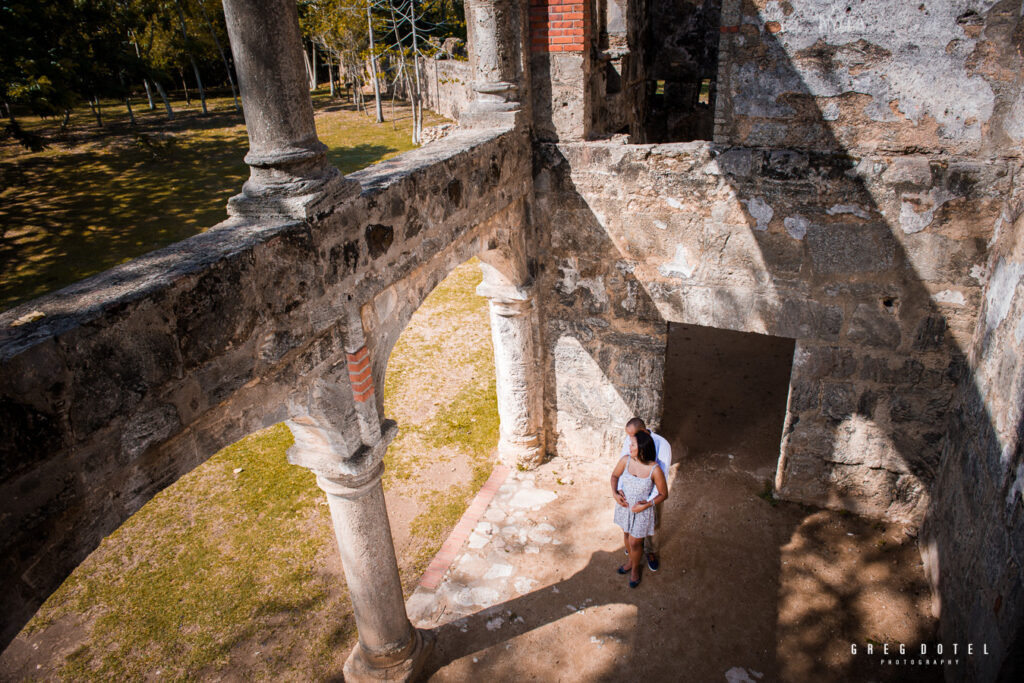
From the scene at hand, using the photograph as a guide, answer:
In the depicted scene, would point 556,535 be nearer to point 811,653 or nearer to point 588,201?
point 811,653

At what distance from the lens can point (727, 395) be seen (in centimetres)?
767

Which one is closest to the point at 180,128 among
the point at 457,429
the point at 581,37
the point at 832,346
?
the point at 457,429

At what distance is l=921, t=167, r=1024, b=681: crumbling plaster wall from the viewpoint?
3.29 m

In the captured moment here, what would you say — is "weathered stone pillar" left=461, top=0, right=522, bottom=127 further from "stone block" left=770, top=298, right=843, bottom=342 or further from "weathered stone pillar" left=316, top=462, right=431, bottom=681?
"weathered stone pillar" left=316, top=462, right=431, bottom=681

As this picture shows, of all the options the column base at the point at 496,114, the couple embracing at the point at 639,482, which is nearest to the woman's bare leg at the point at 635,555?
the couple embracing at the point at 639,482

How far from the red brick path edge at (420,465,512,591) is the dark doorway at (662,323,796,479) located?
1.87 meters

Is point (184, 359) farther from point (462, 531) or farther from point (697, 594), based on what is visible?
point (697, 594)

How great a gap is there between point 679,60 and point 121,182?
15.8 meters

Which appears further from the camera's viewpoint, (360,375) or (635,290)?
(635,290)

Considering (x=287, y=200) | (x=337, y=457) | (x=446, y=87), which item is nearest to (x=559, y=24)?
(x=287, y=200)

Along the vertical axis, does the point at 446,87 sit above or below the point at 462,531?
above

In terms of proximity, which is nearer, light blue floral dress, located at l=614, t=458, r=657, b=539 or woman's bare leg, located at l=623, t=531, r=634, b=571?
light blue floral dress, located at l=614, t=458, r=657, b=539

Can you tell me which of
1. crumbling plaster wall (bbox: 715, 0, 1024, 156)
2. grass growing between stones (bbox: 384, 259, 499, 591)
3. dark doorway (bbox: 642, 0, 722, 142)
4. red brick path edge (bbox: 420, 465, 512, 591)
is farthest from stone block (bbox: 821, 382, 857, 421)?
dark doorway (bbox: 642, 0, 722, 142)

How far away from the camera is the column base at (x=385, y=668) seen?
14.6 ft
